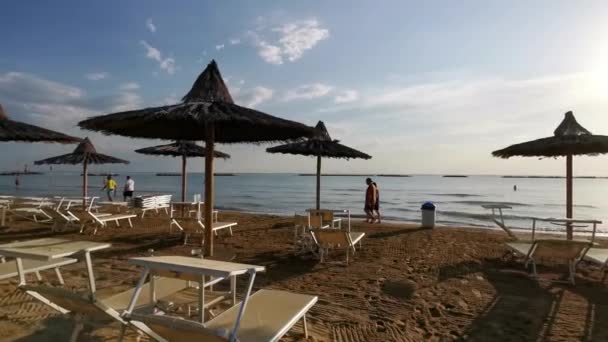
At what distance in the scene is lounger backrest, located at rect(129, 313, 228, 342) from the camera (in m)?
1.99

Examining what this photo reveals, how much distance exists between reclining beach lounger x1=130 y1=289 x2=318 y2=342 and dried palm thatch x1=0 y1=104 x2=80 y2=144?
17.9 feet

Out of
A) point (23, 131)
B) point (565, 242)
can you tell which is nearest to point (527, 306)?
point (565, 242)

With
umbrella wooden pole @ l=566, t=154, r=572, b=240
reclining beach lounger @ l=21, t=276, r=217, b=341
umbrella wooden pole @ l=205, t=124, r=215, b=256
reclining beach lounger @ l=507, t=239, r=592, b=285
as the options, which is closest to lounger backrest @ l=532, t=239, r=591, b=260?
reclining beach lounger @ l=507, t=239, r=592, b=285

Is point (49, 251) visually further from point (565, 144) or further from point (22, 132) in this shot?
point (565, 144)

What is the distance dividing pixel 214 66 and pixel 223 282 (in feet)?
10.2

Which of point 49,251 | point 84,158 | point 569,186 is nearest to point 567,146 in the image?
point 569,186

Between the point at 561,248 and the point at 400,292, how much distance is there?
2410 millimetres

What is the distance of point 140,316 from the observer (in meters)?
2.12

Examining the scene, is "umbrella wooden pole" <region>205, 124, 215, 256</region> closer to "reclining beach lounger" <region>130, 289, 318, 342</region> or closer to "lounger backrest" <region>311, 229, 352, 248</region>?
"lounger backrest" <region>311, 229, 352, 248</region>

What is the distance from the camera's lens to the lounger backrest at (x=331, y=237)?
5.58m

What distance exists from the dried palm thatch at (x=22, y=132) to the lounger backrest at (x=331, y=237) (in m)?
4.97

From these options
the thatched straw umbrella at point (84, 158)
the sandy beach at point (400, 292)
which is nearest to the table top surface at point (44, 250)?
the sandy beach at point (400, 292)

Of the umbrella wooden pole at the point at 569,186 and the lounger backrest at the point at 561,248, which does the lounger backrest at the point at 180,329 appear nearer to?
the lounger backrest at the point at 561,248

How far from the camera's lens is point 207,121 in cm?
438
